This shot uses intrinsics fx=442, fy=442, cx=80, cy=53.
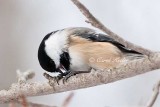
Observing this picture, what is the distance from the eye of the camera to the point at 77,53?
1108 mm

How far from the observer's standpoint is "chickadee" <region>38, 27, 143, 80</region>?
1086 millimetres

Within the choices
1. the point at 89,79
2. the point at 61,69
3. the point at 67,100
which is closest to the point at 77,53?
the point at 61,69

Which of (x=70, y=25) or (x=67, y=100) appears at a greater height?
(x=67, y=100)

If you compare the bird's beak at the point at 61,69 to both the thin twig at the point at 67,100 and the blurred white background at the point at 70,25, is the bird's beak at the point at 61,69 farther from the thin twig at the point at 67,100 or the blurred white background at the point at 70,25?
the thin twig at the point at 67,100

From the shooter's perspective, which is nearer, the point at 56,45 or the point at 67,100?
the point at 67,100

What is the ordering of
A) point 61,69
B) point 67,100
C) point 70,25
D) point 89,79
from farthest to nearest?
point 70,25, point 61,69, point 89,79, point 67,100

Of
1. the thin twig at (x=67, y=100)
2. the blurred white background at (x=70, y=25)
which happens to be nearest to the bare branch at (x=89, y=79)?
the thin twig at (x=67, y=100)

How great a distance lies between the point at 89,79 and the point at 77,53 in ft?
1.07

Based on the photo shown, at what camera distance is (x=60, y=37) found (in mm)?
1145

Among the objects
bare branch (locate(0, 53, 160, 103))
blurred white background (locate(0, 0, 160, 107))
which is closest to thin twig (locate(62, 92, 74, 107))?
bare branch (locate(0, 53, 160, 103))

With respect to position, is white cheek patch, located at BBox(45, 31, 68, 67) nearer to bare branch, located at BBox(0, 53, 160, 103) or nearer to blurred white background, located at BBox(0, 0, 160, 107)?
bare branch, located at BBox(0, 53, 160, 103)

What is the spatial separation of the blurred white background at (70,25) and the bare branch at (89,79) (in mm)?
593

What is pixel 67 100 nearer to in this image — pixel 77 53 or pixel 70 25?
pixel 77 53

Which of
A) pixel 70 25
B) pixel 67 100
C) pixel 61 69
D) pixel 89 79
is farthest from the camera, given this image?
pixel 70 25
